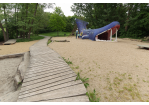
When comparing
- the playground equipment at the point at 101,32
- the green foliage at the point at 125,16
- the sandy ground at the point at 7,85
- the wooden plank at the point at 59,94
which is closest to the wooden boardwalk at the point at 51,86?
the wooden plank at the point at 59,94

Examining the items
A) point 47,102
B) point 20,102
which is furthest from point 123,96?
point 20,102

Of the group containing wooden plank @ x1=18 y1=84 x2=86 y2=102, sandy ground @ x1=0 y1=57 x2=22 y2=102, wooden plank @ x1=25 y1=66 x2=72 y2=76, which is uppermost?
wooden plank @ x1=25 y1=66 x2=72 y2=76

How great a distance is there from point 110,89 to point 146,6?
20.7 m

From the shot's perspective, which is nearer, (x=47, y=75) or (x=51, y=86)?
(x=51, y=86)

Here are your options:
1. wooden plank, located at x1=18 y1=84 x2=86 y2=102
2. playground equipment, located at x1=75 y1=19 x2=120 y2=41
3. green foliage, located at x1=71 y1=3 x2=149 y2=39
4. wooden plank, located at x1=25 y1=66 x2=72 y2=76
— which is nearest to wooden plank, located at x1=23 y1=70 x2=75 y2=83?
wooden plank, located at x1=25 y1=66 x2=72 y2=76

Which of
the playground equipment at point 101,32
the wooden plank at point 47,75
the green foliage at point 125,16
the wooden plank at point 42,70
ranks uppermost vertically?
the green foliage at point 125,16

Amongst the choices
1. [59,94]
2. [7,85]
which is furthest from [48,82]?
[7,85]

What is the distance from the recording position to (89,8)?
2494 centimetres

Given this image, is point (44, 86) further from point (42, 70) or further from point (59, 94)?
point (42, 70)

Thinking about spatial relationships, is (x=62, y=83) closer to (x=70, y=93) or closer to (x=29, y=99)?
(x=70, y=93)

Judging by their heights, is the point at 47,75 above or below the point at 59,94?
above

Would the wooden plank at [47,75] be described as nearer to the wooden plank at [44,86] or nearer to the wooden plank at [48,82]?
the wooden plank at [48,82]

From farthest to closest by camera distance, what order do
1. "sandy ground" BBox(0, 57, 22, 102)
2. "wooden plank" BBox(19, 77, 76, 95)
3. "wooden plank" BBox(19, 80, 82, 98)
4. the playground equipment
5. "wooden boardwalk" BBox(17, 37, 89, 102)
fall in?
the playground equipment → "sandy ground" BBox(0, 57, 22, 102) → "wooden plank" BBox(19, 77, 76, 95) → "wooden plank" BBox(19, 80, 82, 98) → "wooden boardwalk" BBox(17, 37, 89, 102)

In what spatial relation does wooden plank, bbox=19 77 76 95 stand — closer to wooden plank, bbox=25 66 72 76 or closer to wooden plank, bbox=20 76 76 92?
wooden plank, bbox=20 76 76 92
